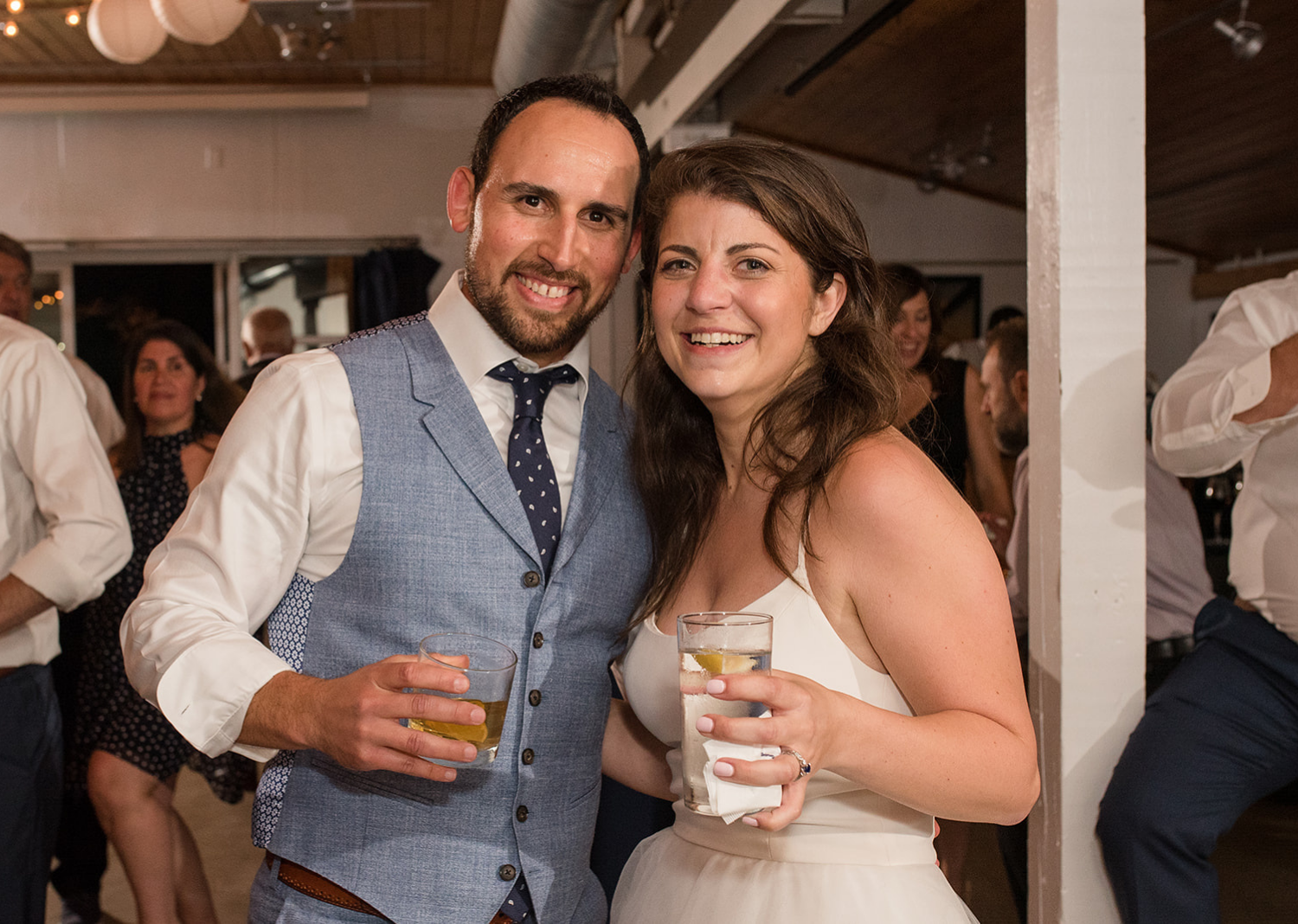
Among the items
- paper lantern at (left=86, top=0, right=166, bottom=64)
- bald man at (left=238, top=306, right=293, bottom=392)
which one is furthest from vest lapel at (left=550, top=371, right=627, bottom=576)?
bald man at (left=238, top=306, right=293, bottom=392)

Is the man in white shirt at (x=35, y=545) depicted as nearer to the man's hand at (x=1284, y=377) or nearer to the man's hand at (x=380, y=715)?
the man's hand at (x=380, y=715)

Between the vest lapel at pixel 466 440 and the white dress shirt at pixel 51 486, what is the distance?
1.33 m

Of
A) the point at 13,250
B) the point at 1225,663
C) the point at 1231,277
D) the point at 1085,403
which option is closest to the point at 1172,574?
the point at 1225,663

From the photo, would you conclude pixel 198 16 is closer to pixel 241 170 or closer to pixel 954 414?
pixel 954 414

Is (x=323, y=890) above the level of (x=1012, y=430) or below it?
below

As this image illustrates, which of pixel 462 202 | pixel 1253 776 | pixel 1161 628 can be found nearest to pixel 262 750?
pixel 462 202

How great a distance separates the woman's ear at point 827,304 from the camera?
1.65 m

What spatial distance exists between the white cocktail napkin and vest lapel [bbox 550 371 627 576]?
1.60 ft

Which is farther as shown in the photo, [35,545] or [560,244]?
[35,545]

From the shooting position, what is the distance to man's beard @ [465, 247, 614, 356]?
161 centimetres

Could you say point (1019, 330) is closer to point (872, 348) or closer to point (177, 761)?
point (872, 348)

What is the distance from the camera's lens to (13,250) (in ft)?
12.3

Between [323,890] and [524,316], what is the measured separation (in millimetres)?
807

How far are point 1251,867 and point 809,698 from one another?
3.72m
